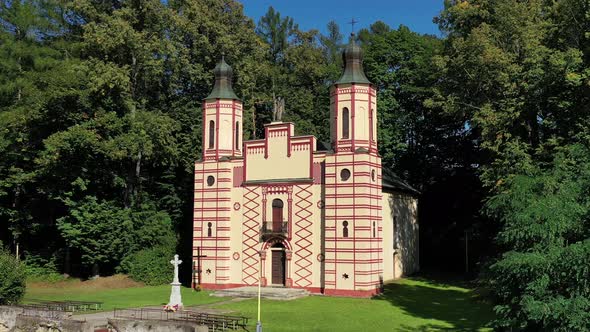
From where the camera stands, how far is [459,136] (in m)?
49.4

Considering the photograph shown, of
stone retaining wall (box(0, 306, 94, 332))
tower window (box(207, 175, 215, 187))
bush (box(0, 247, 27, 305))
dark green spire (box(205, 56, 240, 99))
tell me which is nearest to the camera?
stone retaining wall (box(0, 306, 94, 332))

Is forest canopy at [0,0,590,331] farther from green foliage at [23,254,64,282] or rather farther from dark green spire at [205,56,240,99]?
dark green spire at [205,56,240,99]

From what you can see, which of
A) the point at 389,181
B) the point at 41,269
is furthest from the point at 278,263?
the point at 41,269

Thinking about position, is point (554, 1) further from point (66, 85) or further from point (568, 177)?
point (66, 85)

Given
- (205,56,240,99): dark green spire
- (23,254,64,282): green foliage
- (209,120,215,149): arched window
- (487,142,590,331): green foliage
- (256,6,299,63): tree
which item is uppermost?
(256,6,299,63): tree

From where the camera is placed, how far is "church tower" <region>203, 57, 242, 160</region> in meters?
36.3

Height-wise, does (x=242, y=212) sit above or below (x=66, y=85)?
below

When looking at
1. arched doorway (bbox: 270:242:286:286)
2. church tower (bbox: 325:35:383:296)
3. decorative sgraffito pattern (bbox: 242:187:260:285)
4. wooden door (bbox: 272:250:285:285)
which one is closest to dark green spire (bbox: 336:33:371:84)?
church tower (bbox: 325:35:383:296)

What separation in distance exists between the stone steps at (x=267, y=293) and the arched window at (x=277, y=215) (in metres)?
3.46

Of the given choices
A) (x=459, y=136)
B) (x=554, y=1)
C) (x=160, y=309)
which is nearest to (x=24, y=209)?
(x=160, y=309)

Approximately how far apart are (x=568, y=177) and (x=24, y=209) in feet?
124

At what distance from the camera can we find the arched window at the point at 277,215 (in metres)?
34.4

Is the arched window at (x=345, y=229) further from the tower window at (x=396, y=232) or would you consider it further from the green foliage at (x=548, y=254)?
the green foliage at (x=548, y=254)

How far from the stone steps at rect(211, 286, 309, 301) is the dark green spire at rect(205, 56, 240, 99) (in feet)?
38.2
